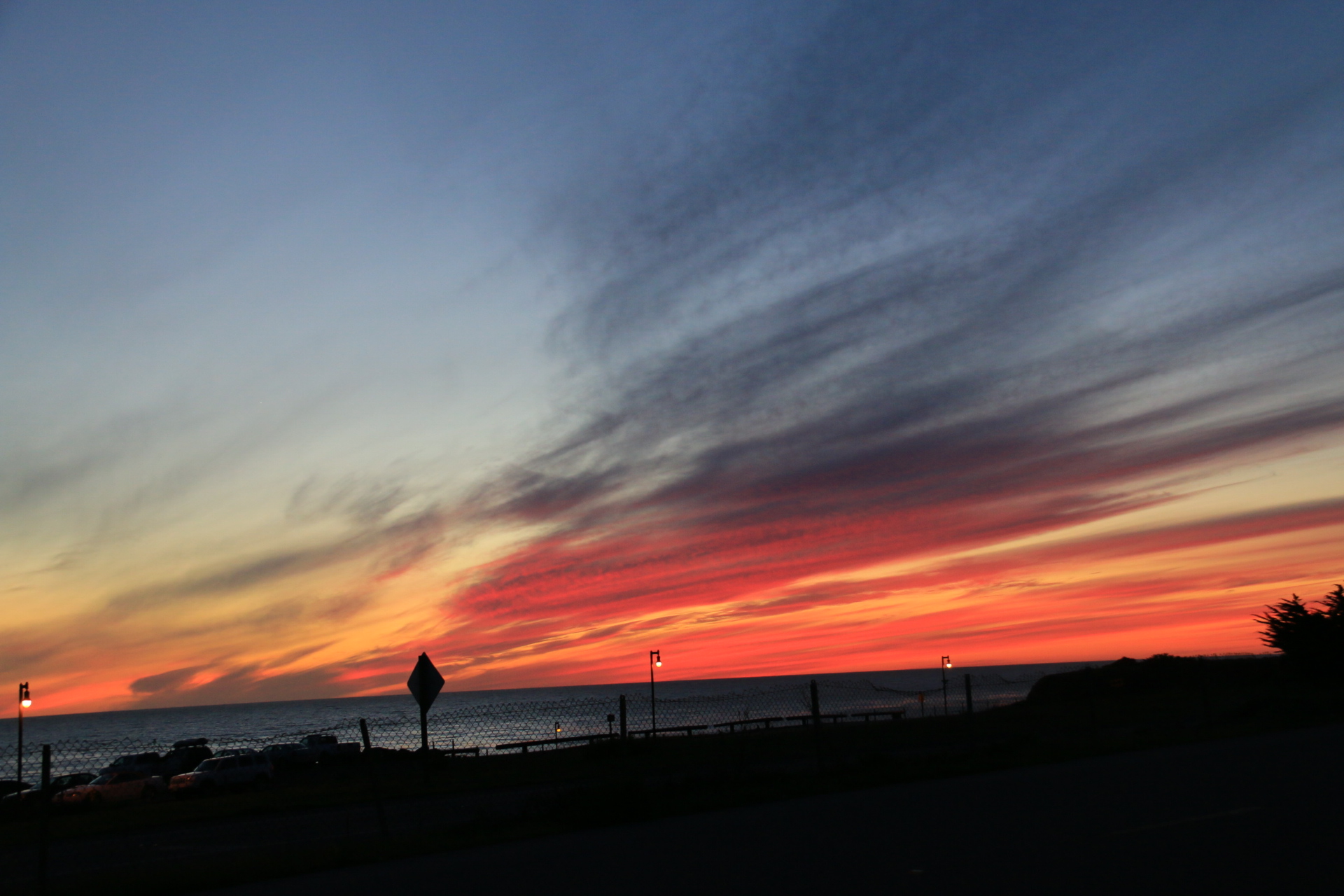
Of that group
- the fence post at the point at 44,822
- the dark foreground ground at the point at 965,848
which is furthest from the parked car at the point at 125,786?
the dark foreground ground at the point at 965,848

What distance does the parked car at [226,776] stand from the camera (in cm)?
3341

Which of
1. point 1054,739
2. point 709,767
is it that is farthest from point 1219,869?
point 1054,739

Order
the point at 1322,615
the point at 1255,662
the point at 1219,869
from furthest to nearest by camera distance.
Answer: the point at 1255,662, the point at 1322,615, the point at 1219,869

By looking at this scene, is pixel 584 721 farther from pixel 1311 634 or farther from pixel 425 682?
pixel 425 682

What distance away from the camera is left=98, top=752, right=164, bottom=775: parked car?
133 ft

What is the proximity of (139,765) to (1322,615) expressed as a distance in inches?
2040

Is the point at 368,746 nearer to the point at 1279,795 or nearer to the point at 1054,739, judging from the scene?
the point at 1279,795

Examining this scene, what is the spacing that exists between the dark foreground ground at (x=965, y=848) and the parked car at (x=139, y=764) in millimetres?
36579

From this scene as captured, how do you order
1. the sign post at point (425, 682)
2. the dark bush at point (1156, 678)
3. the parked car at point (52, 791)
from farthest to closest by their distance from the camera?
the dark bush at point (1156, 678) < the parked car at point (52, 791) < the sign post at point (425, 682)

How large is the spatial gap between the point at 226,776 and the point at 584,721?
94.0 meters

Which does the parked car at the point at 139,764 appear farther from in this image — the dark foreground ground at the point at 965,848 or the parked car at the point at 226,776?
the dark foreground ground at the point at 965,848

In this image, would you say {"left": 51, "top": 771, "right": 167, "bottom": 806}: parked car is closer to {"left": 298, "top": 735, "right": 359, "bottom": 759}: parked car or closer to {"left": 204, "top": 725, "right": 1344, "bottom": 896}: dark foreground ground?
{"left": 298, "top": 735, "right": 359, "bottom": 759}: parked car

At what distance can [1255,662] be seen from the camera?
175ft

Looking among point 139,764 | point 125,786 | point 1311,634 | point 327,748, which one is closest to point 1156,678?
point 1311,634
